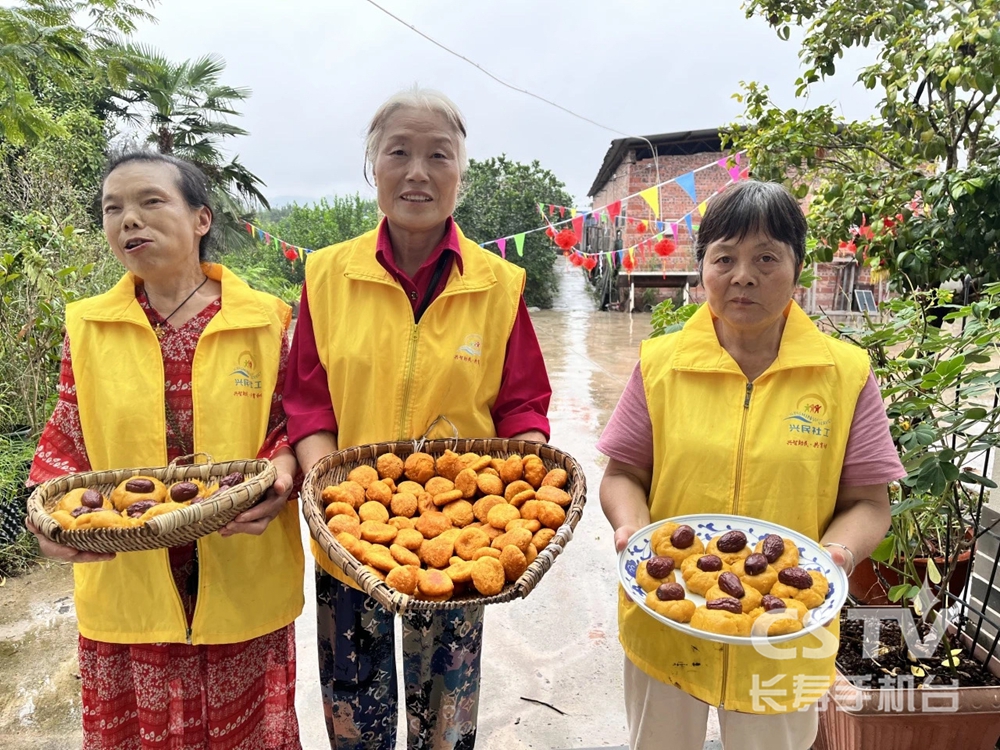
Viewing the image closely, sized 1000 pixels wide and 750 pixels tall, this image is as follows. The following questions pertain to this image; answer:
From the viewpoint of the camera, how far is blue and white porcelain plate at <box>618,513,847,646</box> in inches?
50.1

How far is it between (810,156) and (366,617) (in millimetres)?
3159

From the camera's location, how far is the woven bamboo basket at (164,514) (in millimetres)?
1293

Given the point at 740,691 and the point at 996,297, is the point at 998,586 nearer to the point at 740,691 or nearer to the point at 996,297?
the point at 996,297

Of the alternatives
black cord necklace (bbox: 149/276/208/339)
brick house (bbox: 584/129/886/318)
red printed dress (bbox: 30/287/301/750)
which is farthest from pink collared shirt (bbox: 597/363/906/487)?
brick house (bbox: 584/129/886/318)

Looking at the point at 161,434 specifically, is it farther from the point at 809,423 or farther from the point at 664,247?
the point at 664,247

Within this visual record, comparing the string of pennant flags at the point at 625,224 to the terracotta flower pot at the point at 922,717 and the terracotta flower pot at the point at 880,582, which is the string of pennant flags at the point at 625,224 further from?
the terracotta flower pot at the point at 922,717

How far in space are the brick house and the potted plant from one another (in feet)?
37.4

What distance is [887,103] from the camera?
2.86 meters

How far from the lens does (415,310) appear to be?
5.47ft

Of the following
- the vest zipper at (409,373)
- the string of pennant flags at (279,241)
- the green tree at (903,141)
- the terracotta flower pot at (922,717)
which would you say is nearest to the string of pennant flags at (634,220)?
the string of pennant flags at (279,241)

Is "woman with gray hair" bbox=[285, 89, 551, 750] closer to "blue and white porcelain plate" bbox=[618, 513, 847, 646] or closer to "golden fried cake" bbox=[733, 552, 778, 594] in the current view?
"blue and white porcelain plate" bbox=[618, 513, 847, 646]

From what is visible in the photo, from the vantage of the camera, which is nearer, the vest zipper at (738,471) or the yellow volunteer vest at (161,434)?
the vest zipper at (738,471)

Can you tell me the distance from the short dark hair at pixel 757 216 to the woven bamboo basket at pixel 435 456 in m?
0.65

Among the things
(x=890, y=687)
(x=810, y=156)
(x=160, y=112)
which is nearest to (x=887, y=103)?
(x=810, y=156)
